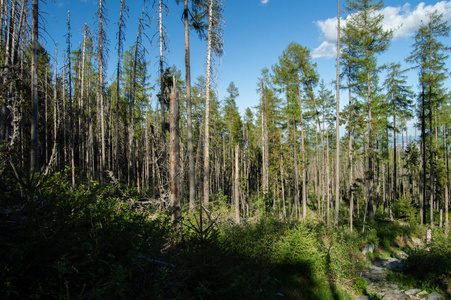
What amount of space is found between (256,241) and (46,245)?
24.3 feet

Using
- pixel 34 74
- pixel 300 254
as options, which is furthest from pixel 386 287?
pixel 34 74

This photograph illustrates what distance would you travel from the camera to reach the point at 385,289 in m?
9.95

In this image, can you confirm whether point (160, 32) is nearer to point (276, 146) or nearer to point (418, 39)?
point (276, 146)

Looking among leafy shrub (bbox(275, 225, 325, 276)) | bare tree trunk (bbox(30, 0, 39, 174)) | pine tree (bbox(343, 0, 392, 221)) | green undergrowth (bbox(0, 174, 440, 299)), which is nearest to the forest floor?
leafy shrub (bbox(275, 225, 325, 276))

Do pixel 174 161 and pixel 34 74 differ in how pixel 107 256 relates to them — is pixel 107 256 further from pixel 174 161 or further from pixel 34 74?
pixel 34 74

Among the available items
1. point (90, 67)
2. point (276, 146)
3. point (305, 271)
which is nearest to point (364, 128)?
point (276, 146)

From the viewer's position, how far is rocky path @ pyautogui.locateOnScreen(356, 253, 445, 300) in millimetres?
8969

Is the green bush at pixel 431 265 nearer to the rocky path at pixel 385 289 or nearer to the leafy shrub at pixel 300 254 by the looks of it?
the rocky path at pixel 385 289

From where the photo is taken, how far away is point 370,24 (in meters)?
18.5

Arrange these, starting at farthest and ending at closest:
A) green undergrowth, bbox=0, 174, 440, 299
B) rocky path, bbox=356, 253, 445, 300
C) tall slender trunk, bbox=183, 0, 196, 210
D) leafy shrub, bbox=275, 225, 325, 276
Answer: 1. tall slender trunk, bbox=183, 0, 196, 210
2. rocky path, bbox=356, 253, 445, 300
3. leafy shrub, bbox=275, 225, 325, 276
4. green undergrowth, bbox=0, 174, 440, 299

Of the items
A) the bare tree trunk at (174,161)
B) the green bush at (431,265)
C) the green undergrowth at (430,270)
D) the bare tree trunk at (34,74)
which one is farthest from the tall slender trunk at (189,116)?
the green bush at (431,265)

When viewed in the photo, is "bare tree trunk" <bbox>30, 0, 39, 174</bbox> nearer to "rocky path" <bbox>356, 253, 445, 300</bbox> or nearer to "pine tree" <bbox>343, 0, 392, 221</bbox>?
"rocky path" <bbox>356, 253, 445, 300</bbox>

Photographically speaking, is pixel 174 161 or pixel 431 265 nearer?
pixel 174 161

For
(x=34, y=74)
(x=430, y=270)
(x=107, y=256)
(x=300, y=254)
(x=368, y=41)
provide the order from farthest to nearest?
(x=368, y=41)
(x=430, y=270)
(x=300, y=254)
(x=34, y=74)
(x=107, y=256)
